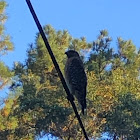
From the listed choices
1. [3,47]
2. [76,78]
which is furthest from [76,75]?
[3,47]

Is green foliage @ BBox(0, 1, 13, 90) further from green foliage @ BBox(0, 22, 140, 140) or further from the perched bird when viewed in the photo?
the perched bird

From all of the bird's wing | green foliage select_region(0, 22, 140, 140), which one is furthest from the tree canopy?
the bird's wing

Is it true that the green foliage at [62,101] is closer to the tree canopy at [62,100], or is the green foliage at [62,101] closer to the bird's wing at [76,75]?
the tree canopy at [62,100]

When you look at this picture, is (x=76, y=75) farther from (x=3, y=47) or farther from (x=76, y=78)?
(x=3, y=47)

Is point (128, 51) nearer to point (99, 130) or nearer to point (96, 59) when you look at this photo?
point (96, 59)

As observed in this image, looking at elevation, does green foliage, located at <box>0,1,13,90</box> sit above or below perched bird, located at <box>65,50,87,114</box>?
above

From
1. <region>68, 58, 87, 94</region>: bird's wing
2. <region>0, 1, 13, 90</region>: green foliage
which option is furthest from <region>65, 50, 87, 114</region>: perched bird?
→ <region>0, 1, 13, 90</region>: green foliage

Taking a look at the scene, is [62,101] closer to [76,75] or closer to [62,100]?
[62,100]

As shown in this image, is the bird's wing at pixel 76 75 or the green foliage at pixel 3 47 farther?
the green foliage at pixel 3 47

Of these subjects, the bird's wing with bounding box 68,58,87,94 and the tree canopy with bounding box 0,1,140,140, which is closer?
the bird's wing with bounding box 68,58,87,94

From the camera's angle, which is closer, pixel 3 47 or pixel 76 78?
pixel 76 78

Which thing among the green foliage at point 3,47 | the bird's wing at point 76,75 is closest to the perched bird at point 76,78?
the bird's wing at point 76,75

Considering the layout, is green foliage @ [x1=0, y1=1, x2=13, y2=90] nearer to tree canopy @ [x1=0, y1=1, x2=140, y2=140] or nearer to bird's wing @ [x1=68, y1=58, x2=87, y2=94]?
tree canopy @ [x1=0, y1=1, x2=140, y2=140]

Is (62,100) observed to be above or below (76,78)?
above
